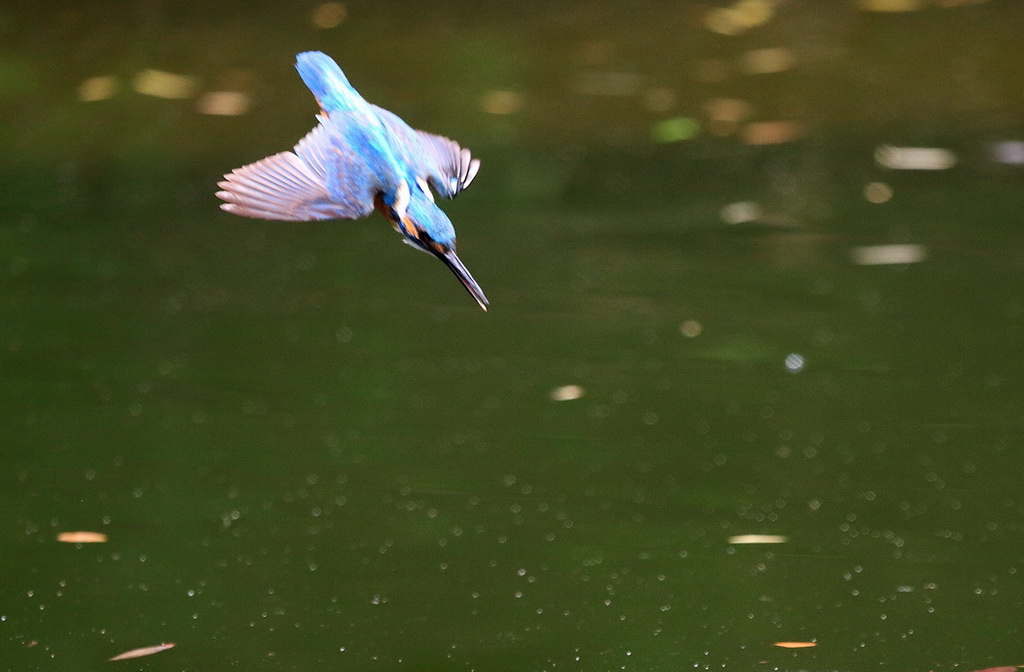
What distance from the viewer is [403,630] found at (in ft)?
8.63

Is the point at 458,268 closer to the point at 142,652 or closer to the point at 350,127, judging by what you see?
the point at 350,127

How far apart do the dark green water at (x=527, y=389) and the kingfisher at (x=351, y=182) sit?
739 millimetres

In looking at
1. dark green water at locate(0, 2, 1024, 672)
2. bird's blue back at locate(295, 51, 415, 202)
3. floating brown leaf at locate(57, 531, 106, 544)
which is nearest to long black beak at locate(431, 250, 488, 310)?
bird's blue back at locate(295, 51, 415, 202)

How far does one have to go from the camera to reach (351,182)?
229 cm

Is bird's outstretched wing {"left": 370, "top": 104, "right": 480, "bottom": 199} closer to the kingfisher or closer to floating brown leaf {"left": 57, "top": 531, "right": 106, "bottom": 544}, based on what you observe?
the kingfisher

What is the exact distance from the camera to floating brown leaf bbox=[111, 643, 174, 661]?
255 centimetres

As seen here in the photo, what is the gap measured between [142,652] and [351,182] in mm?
883

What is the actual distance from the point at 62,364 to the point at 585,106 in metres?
2.55

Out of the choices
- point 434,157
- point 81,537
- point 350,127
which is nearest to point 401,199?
point 350,127

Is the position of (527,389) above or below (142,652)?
above

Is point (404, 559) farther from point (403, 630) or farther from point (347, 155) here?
point (347, 155)

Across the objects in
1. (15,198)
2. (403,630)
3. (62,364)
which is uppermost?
(15,198)

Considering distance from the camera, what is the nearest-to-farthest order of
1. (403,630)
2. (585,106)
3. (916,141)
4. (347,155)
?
1. (347,155)
2. (403,630)
3. (916,141)
4. (585,106)

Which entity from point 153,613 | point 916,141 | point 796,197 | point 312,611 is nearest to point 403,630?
point 312,611
